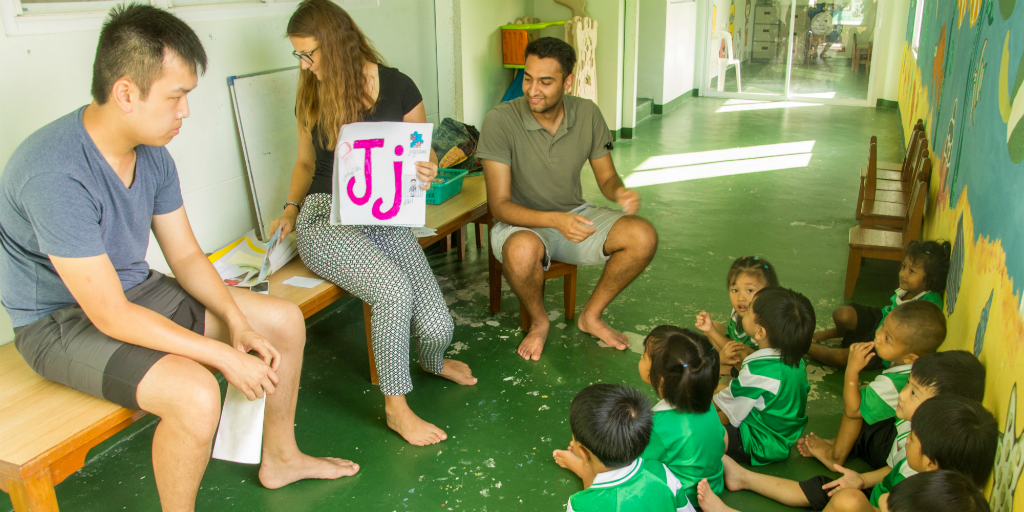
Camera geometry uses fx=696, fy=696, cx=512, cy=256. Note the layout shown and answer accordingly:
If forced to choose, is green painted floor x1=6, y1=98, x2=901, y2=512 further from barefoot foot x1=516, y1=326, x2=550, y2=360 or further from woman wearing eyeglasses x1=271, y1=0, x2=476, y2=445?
woman wearing eyeglasses x1=271, y1=0, x2=476, y2=445

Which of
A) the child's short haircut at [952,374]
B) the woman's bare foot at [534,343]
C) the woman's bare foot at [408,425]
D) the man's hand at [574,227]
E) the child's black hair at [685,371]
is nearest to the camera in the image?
the child's short haircut at [952,374]

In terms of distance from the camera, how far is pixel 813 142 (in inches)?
278

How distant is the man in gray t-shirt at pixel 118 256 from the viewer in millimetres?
1702

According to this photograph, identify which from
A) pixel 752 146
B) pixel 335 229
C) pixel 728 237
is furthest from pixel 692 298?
pixel 752 146

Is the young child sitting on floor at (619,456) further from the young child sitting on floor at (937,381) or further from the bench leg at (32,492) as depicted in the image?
the bench leg at (32,492)

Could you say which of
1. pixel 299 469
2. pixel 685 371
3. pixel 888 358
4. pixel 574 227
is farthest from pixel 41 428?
pixel 888 358

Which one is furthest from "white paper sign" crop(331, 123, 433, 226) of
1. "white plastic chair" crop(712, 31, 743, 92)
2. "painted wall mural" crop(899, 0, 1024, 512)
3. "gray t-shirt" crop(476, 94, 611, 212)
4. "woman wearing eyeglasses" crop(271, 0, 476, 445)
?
"white plastic chair" crop(712, 31, 743, 92)

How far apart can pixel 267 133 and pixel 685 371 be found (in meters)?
2.26

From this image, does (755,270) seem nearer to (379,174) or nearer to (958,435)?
(958,435)

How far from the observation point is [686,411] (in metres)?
1.99

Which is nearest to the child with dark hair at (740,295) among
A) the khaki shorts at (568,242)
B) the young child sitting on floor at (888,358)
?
the young child sitting on floor at (888,358)

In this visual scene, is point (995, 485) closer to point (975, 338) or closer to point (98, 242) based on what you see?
point (975, 338)

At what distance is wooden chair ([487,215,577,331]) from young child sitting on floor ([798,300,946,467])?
1311mm

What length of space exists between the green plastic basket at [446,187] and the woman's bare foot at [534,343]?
0.84 meters
